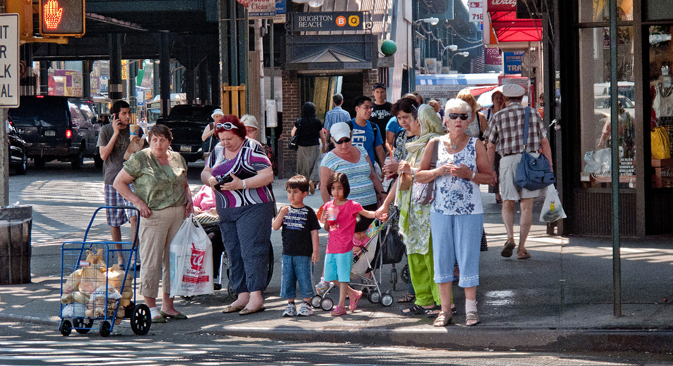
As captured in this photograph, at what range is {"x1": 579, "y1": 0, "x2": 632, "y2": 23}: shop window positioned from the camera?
432 inches

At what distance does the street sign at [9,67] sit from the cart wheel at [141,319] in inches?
117

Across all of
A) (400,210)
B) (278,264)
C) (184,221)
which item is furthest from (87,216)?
(400,210)

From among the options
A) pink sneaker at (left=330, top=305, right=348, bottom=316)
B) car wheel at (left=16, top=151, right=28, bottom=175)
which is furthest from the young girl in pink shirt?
car wheel at (left=16, top=151, right=28, bottom=175)

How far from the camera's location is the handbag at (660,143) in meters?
10.8

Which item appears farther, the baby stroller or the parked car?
the parked car

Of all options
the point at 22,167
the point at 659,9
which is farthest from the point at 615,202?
the point at 22,167

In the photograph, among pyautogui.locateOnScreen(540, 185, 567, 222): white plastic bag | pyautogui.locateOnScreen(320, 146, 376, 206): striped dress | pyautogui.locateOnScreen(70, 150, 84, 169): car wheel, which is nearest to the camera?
pyautogui.locateOnScreen(320, 146, 376, 206): striped dress

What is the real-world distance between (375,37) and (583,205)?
45.9ft

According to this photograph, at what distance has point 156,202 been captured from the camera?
25.5 feet

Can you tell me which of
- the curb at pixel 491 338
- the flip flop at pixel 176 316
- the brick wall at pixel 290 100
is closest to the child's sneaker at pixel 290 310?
the curb at pixel 491 338

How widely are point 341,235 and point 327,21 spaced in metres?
14.7

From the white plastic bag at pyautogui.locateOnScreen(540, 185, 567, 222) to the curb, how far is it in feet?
10.5

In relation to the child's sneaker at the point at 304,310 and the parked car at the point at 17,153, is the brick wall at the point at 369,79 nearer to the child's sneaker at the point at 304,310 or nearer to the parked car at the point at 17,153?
the parked car at the point at 17,153

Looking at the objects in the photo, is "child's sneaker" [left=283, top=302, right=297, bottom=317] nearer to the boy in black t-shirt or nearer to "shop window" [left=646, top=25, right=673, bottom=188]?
the boy in black t-shirt
